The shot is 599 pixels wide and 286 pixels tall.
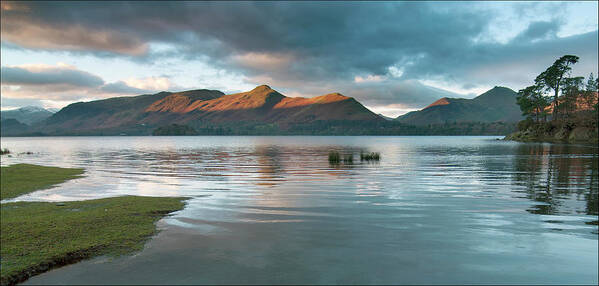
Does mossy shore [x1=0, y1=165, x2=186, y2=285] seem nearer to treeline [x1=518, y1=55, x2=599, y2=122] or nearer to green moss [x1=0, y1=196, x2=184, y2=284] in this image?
green moss [x1=0, y1=196, x2=184, y2=284]

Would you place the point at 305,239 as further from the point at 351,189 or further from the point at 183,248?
the point at 351,189

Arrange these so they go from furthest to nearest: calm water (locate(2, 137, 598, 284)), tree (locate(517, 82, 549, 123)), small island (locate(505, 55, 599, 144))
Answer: tree (locate(517, 82, 549, 123)), small island (locate(505, 55, 599, 144)), calm water (locate(2, 137, 598, 284))

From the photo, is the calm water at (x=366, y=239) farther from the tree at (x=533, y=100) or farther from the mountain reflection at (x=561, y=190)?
the tree at (x=533, y=100)

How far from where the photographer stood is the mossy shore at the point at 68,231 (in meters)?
11.2

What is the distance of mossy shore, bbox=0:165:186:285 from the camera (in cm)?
1125

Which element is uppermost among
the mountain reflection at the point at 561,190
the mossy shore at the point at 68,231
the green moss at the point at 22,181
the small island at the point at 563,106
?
the small island at the point at 563,106

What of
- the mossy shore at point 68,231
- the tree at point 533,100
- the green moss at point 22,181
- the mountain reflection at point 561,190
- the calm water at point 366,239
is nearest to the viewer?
the calm water at point 366,239

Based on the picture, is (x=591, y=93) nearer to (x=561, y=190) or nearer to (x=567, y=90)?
(x=567, y=90)

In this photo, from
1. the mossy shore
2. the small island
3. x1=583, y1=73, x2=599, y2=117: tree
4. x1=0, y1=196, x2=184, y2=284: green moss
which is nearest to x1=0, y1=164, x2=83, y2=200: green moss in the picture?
x1=0, y1=196, x2=184, y2=284: green moss

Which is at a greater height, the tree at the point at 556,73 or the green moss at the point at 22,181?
the tree at the point at 556,73

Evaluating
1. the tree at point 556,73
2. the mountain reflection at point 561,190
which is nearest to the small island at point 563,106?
the tree at point 556,73

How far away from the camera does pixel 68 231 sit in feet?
47.1

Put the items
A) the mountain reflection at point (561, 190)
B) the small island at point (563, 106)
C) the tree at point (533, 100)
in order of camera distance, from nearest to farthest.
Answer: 1. the mountain reflection at point (561, 190)
2. the small island at point (563, 106)
3. the tree at point (533, 100)

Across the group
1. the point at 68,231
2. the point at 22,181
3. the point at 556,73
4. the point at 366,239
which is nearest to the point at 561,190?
the point at 366,239
